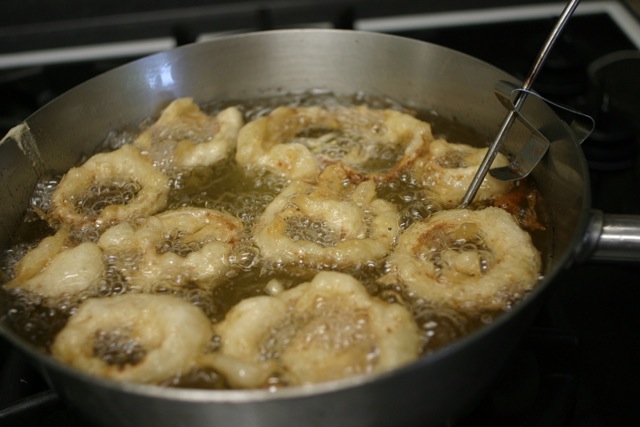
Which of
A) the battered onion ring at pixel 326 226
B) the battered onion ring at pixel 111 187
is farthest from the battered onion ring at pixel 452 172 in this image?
the battered onion ring at pixel 111 187

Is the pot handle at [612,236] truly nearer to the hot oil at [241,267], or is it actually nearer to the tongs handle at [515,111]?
the hot oil at [241,267]

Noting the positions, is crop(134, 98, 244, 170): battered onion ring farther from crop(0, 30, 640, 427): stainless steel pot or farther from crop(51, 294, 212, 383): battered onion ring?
crop(51, 294, 212, 383): battered onion ring

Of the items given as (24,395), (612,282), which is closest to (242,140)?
(24,395)

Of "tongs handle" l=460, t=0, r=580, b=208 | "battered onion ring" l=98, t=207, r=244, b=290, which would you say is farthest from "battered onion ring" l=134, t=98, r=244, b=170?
"tongs handle" l=460, t=0, r=580, b=208

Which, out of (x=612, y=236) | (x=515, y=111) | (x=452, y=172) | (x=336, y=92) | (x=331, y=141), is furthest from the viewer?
(x=336, y=92)

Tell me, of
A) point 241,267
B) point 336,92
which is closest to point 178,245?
point 241,267

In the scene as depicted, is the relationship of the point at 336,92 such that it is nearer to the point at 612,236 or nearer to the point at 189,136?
the point at 189,136
